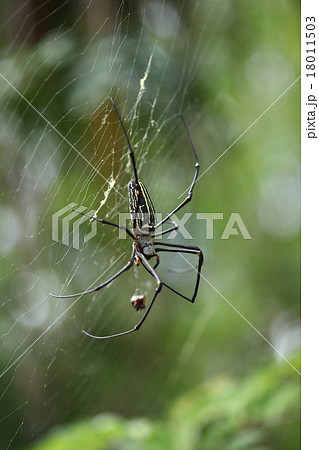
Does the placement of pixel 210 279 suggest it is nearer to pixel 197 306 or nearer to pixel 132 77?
pixel 197 306

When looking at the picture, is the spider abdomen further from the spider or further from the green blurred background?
the green blurred background

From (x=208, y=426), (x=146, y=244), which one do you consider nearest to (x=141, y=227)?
(x=146, y=244)

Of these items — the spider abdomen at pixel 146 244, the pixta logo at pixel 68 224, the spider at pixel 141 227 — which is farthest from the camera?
the spider abdomen at pixel 146 244

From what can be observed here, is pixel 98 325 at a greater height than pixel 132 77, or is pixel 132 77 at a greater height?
pixel 132 77

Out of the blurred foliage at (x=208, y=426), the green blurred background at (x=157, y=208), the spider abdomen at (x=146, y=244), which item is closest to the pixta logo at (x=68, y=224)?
the green blurred background at (x=157, y=208)

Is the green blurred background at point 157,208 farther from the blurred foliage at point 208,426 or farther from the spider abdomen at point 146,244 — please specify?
the spider abdomen at point 146,244

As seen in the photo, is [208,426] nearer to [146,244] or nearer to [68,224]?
[146,244]
